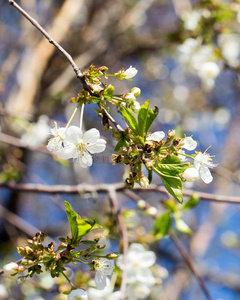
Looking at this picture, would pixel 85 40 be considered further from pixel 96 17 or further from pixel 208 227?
pixel 208 227

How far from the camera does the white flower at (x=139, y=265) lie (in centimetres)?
135

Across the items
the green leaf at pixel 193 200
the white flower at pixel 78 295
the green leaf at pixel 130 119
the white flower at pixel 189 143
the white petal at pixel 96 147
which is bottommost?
the white flower at pixel 78 295

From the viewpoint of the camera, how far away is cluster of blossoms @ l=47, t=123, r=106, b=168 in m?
0.81

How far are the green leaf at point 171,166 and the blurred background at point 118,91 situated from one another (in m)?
0.78

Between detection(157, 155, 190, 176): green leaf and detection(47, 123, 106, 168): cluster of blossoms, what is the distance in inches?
6.4

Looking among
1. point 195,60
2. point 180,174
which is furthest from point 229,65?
point 180,174

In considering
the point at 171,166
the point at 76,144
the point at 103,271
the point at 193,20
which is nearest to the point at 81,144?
the point at 76,144

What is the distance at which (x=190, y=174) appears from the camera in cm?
77

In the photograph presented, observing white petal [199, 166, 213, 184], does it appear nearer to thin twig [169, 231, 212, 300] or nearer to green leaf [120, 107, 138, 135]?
green leaf [120, 107, 138, 135]

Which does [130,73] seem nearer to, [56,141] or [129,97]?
[129,97]

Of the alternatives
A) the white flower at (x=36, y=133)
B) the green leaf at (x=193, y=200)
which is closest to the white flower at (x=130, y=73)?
the green leaf at (x=193, y=200)

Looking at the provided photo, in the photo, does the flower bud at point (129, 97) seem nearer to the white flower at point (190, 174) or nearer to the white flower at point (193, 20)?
the white flower at point (190, 174)

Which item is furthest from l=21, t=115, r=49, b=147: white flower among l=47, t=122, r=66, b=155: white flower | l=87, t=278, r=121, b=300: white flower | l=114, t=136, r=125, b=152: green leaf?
l=114, t=136, r=125, b=152: green leaf

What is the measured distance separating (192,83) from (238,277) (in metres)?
2.62
